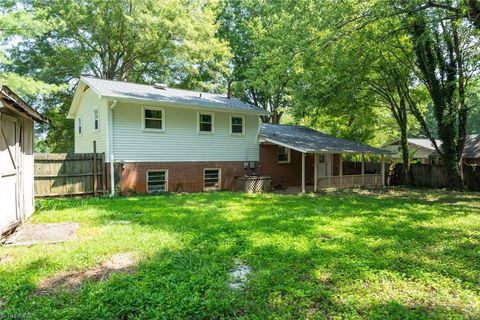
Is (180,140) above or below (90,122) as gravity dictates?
below

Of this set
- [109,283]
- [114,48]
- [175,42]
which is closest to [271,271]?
[109,283]

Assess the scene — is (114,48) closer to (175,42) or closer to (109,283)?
(175,42)

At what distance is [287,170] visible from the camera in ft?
60.3

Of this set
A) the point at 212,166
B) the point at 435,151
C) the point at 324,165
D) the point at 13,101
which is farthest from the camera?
the point at 435,151

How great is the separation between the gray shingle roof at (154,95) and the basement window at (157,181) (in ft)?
10.2

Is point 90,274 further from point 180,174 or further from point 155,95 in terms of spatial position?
point 155,95

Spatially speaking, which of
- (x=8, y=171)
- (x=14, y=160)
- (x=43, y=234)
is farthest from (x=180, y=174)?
(x=8, y=171)

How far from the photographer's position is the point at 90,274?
4625 millimetres

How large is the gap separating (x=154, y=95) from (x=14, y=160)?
8.14 m

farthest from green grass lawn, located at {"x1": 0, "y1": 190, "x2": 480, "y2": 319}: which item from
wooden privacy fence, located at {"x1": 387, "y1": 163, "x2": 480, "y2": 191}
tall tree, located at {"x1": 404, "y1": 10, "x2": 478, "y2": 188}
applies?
wooden privacy fence, located at {"x1": 387, "y1": 163, "x2": 480, "y2": 191}

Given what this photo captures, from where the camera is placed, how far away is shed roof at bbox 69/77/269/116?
13203 mm

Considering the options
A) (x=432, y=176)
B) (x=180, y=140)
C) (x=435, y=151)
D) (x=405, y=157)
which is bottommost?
(x=432, y=176)

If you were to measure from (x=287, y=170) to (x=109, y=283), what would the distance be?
48.6 ft

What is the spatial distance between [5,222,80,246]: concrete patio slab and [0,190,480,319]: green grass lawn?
0.91ft
